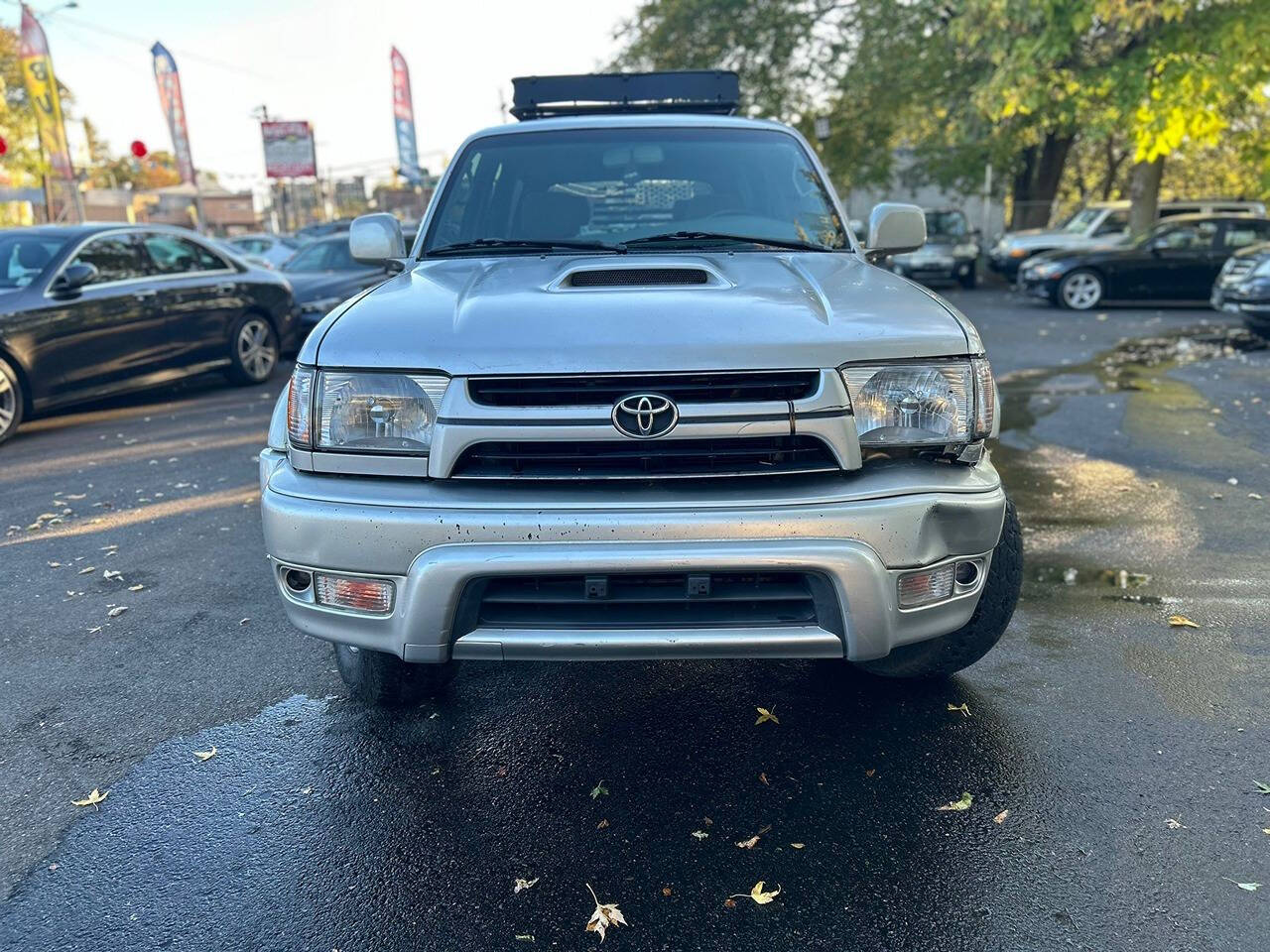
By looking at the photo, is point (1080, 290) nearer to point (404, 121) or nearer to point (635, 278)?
point (635, 278)

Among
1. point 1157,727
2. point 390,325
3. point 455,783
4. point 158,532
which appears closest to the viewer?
point 390,325

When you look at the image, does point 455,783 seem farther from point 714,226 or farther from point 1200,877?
point 714,226

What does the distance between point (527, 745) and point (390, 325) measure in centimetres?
130

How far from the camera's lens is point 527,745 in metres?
2.83

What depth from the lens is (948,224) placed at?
19750 mm

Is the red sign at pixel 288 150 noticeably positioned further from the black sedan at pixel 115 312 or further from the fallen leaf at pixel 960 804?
the fallen leaf at pixel 960 804

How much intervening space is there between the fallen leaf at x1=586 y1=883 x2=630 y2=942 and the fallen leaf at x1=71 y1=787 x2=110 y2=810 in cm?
146

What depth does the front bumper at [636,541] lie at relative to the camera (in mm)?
2170

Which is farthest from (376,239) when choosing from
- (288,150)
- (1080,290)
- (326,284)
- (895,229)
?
(288,150)

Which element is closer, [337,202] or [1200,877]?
[1200,877]

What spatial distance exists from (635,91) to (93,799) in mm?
4797

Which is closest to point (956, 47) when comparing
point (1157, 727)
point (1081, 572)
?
point (1081, 572)

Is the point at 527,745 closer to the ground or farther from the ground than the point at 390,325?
closer to the ground

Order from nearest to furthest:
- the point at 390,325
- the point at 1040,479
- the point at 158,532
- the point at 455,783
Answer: the point at 390,325
the point at 455,783
the point at 158,532
the point at 1040,479
